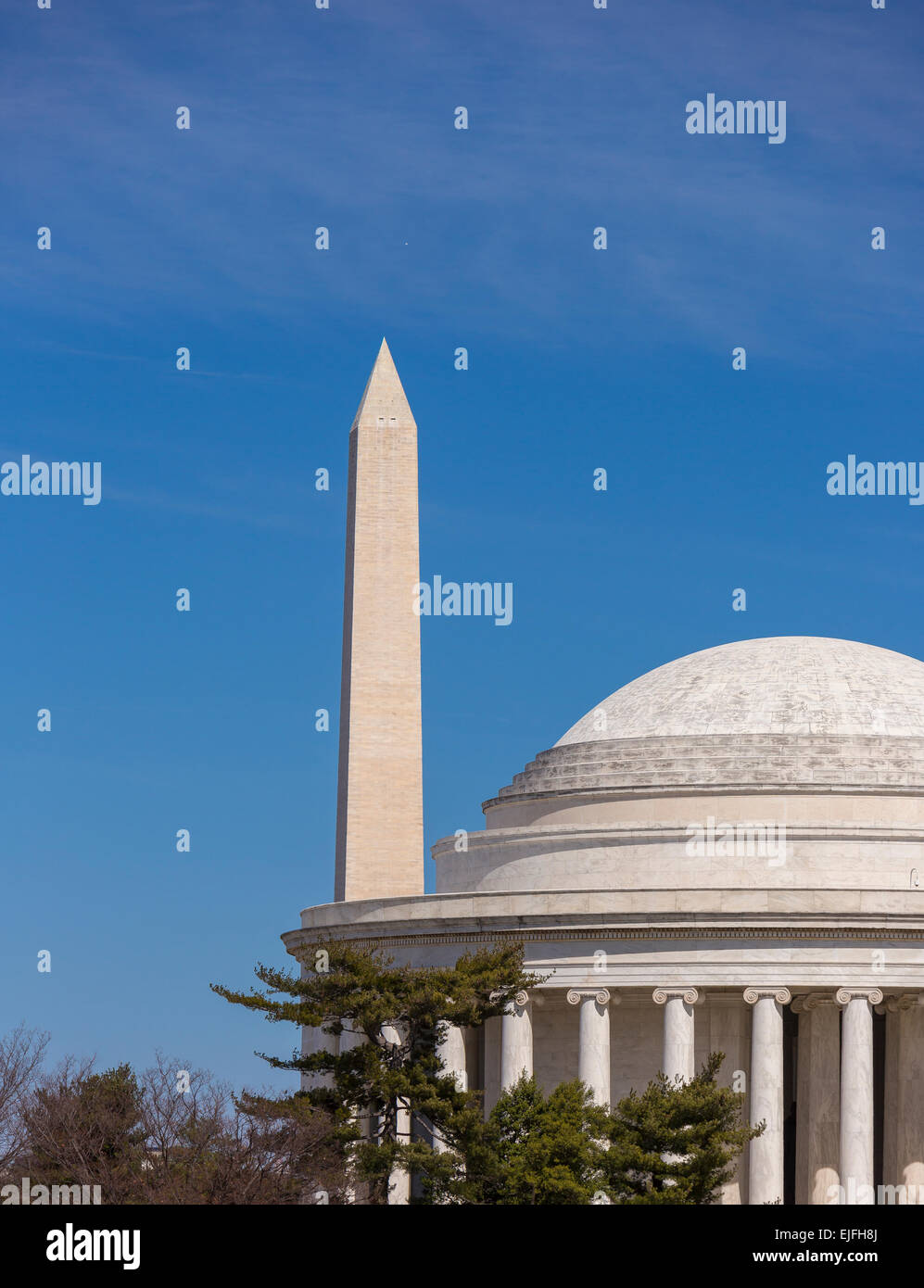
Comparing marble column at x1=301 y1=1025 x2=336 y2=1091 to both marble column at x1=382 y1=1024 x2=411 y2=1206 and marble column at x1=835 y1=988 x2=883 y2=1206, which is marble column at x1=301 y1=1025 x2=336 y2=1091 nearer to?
marble column at x1=382 y1=1024 x2=411 y2=1206

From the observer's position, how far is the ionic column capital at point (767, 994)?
168ft

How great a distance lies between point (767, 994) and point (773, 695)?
13456 mm

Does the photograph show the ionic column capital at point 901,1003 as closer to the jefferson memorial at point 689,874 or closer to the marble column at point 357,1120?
the jefferson memorial at point 689,874

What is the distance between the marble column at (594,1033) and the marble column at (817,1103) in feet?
16.1

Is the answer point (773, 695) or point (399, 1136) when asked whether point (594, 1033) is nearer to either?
point (399, 1136)

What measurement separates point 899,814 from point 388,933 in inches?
563

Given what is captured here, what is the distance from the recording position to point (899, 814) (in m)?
58.7

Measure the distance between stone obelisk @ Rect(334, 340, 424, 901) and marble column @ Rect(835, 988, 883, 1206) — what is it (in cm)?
1692

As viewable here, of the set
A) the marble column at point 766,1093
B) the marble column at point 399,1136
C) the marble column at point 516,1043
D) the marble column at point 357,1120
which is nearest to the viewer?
the marble column at point 357,1120

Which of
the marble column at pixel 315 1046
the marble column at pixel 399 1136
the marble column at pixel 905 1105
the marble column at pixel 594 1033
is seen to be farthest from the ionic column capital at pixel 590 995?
the marble column at pixel 315 1046

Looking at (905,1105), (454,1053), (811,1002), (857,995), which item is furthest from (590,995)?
(905,1105)

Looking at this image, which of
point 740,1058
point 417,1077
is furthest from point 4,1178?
point 740,1058

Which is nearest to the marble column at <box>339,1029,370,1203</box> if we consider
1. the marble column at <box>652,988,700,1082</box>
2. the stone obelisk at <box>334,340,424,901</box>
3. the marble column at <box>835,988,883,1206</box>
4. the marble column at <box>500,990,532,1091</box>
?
the marble column at <box>500,990,532,1091</box>
